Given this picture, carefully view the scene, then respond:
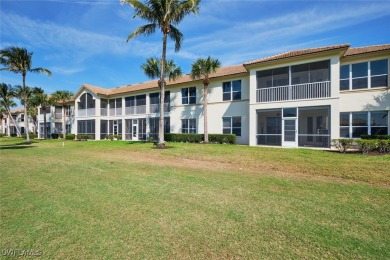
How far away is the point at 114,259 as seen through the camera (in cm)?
320

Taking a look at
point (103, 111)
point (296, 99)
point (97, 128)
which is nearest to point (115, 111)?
point (103, 111)

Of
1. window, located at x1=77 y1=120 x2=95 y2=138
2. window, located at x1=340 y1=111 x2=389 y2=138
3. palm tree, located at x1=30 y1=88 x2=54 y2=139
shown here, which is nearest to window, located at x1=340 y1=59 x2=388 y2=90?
window, located at x1=340 y1=111 x2=389 y2=138

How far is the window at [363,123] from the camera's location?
52.9 ft

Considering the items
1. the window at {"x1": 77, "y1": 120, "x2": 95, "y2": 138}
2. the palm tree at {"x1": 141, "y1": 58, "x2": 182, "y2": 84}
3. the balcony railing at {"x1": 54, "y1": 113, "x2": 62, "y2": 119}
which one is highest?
the palm tree at {"x1": 141, "y1": 58, "x2": 182, "y2": 84}

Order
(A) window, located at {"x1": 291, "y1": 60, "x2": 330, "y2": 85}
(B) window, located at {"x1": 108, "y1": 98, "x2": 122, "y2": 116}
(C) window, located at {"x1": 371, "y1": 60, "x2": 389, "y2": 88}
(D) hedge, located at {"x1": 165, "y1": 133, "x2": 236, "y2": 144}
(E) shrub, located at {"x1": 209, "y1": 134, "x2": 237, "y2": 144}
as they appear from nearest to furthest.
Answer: (C) window, located at {"x1": 371, "y1": 60, "x2": 389, "y2": 88} < (A) window, located at {"x1": 291, "y1": 60, "x2": 330, "y2": 85} < (E) shrub, located at {"x1": 209, "y1": 134, "x2": 237, "y2": 144} < (D) hedge, located at {"x1": 165, "y1": 133, "x2": 236, "y2": 144} < (B) window, located at {"x1": 108, "y1": 98, "x2": 122, "y2": 116}

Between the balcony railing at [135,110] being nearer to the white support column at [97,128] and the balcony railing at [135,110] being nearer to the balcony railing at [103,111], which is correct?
the balcony railing at [103,111]

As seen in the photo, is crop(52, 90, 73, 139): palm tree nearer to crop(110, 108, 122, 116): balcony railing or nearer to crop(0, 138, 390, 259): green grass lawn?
crop(110, 108, 122, 116): balcony railing

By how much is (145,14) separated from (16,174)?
14719 mm

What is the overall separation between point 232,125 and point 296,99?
6.92m

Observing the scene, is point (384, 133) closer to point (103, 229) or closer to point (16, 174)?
point (103, 229)

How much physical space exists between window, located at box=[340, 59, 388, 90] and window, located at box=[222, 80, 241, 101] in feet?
29.1

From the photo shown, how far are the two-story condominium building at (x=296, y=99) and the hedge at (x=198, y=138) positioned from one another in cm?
159

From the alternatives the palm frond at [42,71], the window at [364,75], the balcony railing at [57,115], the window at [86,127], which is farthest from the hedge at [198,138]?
the balcony railing at [57,115]

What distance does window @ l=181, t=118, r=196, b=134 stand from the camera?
25562 mm
